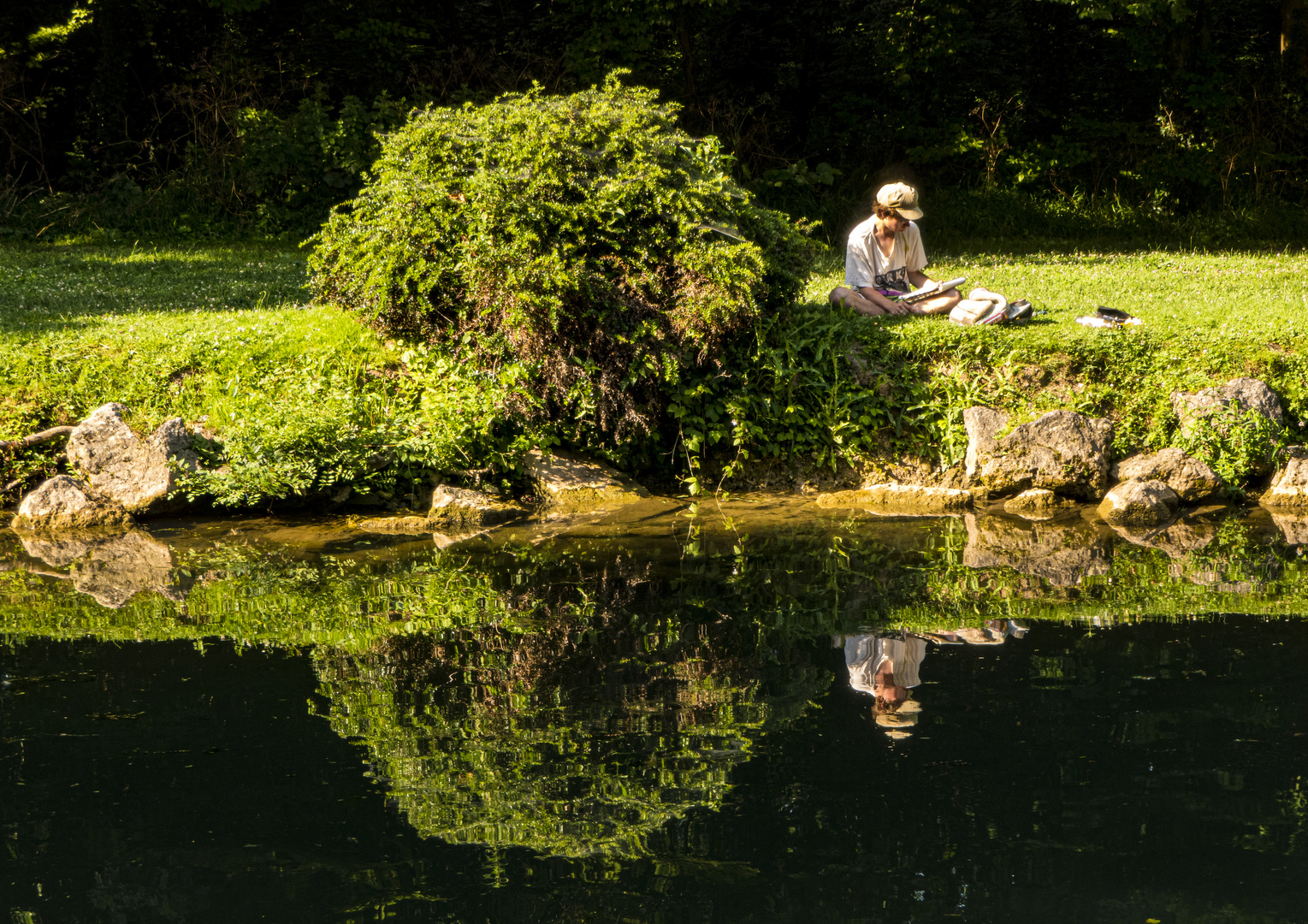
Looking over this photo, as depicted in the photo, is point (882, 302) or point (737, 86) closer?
point (882, 302)

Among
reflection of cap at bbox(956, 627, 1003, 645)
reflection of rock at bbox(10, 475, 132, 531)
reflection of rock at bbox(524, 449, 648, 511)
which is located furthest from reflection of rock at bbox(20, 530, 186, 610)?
reflection of cap at bbox(956, 627, 1003, 645)

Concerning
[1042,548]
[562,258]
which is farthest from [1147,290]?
[562,258]

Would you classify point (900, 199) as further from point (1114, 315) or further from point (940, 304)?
point (1114, 315)

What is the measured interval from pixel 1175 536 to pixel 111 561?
6319 millimetres

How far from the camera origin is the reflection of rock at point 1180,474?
7.91 metres

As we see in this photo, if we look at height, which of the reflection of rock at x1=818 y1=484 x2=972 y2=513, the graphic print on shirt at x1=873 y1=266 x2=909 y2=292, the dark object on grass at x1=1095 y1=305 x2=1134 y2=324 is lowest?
the reflection of rock at x1=818 y1=484 x2=972 y2=513

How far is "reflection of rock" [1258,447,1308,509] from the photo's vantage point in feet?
26.1

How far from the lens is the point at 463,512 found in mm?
7719

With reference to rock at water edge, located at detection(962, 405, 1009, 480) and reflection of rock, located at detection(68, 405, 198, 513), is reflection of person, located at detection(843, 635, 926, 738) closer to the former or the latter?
rock at water edge, located at detection(962, 405, 1009, 480)

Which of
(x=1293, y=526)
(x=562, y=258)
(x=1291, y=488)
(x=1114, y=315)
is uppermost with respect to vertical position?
(x=562, y=258)

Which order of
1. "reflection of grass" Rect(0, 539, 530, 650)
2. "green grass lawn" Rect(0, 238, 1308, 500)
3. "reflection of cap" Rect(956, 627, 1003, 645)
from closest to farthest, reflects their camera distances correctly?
"reflection of cap" Rect(956, 627, 1003, 645) < "reflection of grass" Rect(0, 539, 530, 650) < "green grass lawn" Rect(0, 238, 1308, 500)

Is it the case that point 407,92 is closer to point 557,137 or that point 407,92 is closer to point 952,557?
point 557,137

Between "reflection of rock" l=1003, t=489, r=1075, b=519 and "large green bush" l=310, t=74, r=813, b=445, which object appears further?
"large green bush" l=310, t=74, r=813, b=445

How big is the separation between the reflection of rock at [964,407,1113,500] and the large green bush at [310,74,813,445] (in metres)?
1.92
